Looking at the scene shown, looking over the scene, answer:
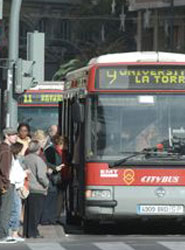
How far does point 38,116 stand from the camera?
105 feet

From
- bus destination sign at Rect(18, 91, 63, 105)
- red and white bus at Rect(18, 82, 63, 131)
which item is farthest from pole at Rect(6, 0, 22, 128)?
bus destination sign at Rect(18, 91, 63, 105)

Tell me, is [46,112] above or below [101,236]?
above

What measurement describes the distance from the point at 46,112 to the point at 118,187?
51.0 feet

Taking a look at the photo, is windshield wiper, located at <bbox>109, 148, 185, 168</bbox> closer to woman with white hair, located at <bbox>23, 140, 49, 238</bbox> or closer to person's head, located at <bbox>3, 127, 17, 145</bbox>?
woman with white hair, located at <bbox>23, 140, 49, 238</bbox>

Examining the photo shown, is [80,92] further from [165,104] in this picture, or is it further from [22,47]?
[22,47]

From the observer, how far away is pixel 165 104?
16891 mm

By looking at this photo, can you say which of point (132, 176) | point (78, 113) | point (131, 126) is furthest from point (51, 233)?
point (131, 126)

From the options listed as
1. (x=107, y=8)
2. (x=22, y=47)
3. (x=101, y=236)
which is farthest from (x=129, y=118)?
(x=22, y=47)

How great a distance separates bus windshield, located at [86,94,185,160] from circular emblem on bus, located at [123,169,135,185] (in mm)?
257

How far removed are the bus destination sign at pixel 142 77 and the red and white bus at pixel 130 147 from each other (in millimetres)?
16

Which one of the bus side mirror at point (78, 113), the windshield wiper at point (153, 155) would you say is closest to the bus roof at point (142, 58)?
the bus side mirror at point (78, 113)

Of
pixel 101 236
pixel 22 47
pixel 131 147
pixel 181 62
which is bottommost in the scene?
pixel 101 236

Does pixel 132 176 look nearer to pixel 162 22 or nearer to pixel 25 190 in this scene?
pixel 25 190

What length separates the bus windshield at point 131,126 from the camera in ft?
54.6
